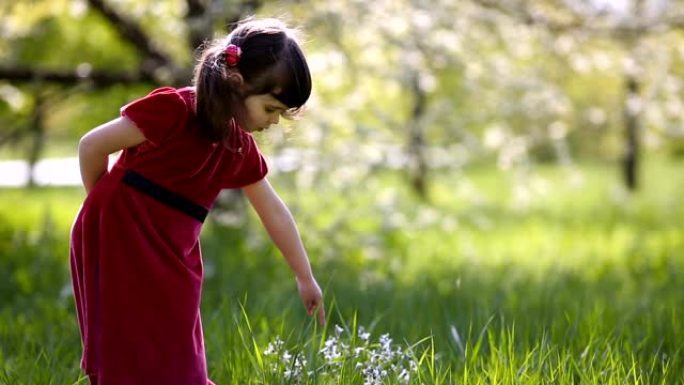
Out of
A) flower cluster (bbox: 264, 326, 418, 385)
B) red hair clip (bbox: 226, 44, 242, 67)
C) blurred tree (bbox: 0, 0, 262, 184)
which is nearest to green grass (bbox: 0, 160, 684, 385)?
flower cluster (bbox: 264, 326, 418, 385)

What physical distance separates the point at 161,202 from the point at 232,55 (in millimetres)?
411

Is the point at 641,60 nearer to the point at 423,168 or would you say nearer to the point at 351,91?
the point at 423,168

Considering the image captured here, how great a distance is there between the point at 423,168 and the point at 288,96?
476 centimetres

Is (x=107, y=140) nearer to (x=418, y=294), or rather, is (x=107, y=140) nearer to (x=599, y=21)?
(x=418, y=294)

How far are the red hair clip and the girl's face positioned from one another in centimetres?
10

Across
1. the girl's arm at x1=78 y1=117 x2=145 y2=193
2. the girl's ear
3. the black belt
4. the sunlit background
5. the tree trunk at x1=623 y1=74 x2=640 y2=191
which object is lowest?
the tree trunk at x1=623 y1=74 x2=640 y2=191

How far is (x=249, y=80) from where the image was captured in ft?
7.83

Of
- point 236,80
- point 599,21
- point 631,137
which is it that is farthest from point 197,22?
point 631,137

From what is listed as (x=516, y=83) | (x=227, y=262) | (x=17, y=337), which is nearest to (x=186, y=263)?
(x=17, y=337)

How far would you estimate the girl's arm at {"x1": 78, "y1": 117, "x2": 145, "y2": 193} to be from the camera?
232cm

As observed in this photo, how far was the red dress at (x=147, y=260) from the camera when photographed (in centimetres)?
233

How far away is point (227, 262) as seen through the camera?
584cm

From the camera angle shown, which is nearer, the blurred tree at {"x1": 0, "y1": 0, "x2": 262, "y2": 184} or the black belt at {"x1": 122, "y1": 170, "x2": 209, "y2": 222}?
the black belt at {"x1": 122, "y1": 170, "x2": 209, "y2": 222}

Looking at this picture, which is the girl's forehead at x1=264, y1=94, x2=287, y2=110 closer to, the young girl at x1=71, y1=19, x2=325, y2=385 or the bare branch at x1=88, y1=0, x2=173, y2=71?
the young girl at x1=71, y1=19, x2=325, y2=385
